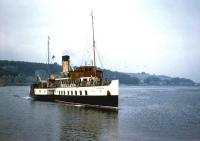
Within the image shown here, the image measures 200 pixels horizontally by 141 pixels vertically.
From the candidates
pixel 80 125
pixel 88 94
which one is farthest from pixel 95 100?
pixel 80 125

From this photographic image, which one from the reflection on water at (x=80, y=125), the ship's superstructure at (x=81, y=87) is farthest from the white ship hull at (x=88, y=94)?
the reflection on water at (x=80, y=125)

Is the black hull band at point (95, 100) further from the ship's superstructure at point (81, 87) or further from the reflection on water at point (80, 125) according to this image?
the reflection on water at point (80, 125)

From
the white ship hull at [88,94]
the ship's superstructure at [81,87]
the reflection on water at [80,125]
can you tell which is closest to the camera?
the reflection on water at [80,125]

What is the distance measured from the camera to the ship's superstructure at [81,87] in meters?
57.2

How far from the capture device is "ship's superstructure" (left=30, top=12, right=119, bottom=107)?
188 feet

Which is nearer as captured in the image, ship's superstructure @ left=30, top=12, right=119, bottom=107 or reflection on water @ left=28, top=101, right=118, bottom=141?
reflection on water @ left=28, top=101, right=118, bottom=141

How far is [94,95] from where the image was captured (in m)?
59.6

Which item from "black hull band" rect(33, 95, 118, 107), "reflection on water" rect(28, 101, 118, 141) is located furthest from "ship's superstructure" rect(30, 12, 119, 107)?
"reflection on water" rect(28, 101, 118, 141)

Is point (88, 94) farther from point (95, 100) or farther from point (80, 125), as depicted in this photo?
point (80, 125)

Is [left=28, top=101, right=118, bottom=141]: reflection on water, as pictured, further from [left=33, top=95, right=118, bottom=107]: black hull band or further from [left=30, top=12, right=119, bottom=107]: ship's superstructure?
[left=30, top=12, right=119, bottom=107]: ship's superstructure

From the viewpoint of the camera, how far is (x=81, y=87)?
6284cm

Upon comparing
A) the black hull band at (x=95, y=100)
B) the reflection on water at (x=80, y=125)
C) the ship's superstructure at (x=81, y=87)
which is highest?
the ship's superstructure at (x=81, y=87)

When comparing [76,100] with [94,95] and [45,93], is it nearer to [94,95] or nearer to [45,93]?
[94,95]

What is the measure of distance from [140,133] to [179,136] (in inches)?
156
